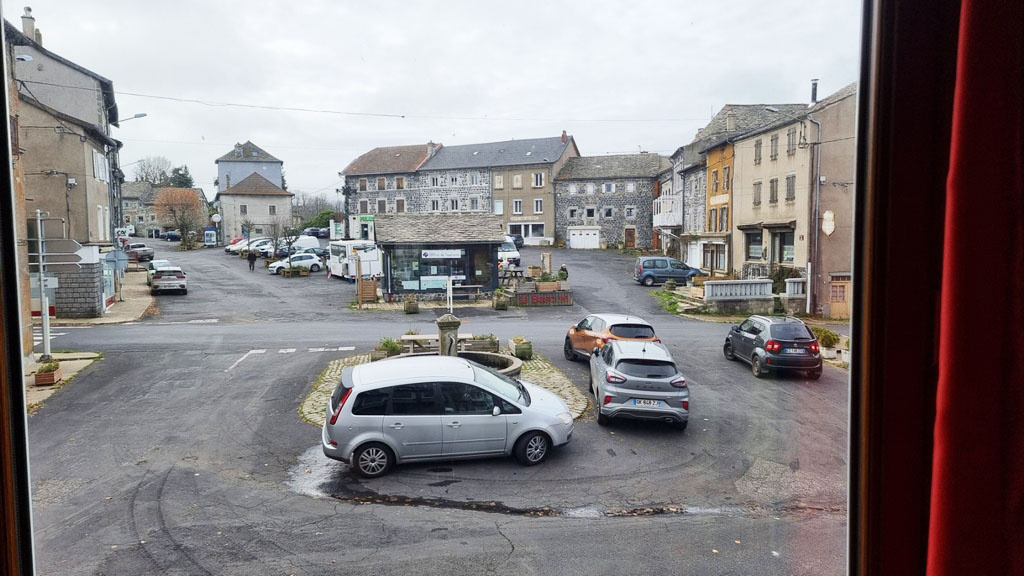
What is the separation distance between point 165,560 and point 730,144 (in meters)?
7.81

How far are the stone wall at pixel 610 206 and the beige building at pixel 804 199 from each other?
17.9 meters

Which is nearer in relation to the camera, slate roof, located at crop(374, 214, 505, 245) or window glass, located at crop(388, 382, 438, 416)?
window glass, located at crop(388, 382, 438, 416)

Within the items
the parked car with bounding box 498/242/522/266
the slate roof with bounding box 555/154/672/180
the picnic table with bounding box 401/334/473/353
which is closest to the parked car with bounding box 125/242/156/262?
the parked car with bounding box 498/242/522/266

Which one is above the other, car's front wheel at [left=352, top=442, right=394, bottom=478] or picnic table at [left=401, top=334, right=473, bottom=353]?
picnic table at [left=401, top=334, right=473, bottom=353]

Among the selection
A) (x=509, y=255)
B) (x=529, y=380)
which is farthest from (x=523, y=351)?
(x=509, y=255)

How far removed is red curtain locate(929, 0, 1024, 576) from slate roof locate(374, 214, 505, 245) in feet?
50.0

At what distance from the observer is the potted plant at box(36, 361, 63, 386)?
247 inches

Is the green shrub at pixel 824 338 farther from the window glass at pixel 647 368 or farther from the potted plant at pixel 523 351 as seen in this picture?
the potted plant at pixel 523 351

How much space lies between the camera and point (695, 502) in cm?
403

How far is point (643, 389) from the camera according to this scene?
5637 mm

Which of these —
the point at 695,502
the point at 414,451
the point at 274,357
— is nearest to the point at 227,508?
the point at 414,451

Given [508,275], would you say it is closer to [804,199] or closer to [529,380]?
[529,380]

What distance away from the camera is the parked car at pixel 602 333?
7.89 m

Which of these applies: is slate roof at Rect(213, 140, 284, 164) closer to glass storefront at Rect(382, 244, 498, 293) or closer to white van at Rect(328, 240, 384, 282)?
white van at Rect(328, 240, 384, 282)
